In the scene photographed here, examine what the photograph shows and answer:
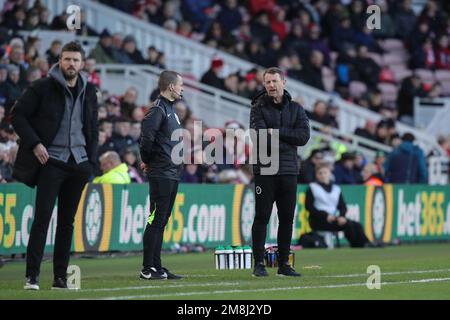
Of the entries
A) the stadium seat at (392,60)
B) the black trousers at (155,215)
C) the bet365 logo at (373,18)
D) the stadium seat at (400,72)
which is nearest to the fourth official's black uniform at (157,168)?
the black trousers at (155,215)

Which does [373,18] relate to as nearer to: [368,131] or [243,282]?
[368,131]

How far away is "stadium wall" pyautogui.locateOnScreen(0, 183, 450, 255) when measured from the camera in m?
17.2

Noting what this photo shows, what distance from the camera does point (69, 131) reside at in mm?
11859

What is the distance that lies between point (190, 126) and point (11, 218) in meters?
6.38

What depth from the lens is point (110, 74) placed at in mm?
25672

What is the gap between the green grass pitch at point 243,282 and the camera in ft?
37.8

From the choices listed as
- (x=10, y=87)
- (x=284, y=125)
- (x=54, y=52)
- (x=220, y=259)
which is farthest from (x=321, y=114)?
(x=284, y=125)

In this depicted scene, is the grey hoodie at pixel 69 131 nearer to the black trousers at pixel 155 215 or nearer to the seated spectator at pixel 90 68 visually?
the black trousers at pixel 155 215

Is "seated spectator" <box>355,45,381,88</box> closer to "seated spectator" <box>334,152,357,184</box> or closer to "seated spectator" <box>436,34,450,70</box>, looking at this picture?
"seated spectator" <box>436,34,450,70</box>

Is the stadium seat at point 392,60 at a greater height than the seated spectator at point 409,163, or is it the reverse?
the stadium seat at point 392,60

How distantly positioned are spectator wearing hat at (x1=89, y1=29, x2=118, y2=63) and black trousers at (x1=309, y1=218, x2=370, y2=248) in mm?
6138

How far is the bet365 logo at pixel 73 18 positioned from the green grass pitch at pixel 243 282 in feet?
21.1
